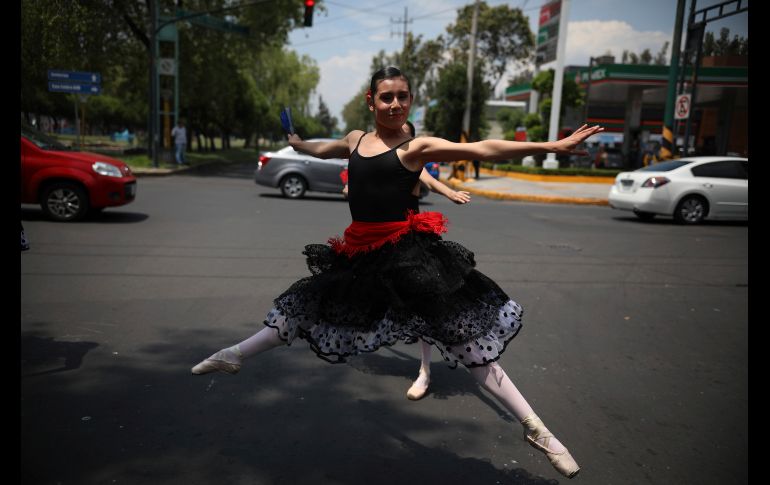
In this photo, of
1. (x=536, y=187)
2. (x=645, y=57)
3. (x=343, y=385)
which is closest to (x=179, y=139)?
(x=536, y=187)

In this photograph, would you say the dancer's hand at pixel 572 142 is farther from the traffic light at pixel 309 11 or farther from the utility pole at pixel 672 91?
the traffic light at pixel 309 11

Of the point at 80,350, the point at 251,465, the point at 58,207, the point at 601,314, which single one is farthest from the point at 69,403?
the point at 58,207

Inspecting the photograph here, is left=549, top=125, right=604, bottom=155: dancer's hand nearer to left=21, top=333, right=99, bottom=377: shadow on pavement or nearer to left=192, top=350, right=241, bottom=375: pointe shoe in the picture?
left=192, top=350, right=241, bottom=375: pointe shoe

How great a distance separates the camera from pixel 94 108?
202 ft

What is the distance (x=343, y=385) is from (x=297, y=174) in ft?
36.4

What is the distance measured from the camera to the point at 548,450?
2486 millimetres

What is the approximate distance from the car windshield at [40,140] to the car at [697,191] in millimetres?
11077

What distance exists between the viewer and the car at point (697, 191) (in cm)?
1199

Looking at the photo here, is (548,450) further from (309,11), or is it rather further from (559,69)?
(559,69)

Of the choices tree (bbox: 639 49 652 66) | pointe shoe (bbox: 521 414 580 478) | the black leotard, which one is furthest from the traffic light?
tree (bbox: 639 49 652 66)

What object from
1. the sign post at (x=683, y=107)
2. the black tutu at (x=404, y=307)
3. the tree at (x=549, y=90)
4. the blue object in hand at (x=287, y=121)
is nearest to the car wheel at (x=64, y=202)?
the blue object in hand at (x=287, y=121)

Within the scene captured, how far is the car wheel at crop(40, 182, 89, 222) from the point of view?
8961 millimetres

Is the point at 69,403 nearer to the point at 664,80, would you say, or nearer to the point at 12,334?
the point at 12,334

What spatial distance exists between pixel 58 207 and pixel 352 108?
108749 millimetres
